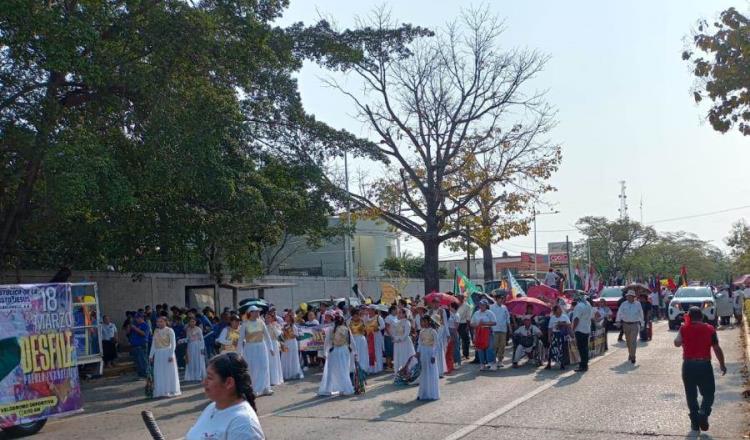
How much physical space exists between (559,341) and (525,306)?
243 centimetres

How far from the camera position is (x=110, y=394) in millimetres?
16906

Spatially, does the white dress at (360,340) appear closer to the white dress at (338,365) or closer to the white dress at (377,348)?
the white dress at (377,348)

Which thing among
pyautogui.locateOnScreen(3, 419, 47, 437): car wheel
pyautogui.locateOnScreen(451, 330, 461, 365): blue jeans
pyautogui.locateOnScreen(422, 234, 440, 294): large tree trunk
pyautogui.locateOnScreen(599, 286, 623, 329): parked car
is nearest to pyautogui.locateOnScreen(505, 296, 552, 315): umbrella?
pyautogui.locateOnScreen(451, 330, 461, 365): blue jeans

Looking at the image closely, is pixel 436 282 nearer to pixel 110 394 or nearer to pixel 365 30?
pixel 365 30

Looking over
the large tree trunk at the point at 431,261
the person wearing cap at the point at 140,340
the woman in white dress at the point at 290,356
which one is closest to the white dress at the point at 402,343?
the woman in white dress at the point at 290,356

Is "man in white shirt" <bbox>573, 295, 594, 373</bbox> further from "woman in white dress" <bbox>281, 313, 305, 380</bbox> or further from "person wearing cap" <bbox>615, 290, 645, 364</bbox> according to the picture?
"woman in white dress" <bbox>281, 313, 305, 380</bbox>

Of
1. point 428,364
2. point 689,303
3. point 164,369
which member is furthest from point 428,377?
point 689,303

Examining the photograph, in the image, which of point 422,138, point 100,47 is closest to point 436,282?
point 422,138

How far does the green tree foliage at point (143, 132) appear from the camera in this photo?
1491cm

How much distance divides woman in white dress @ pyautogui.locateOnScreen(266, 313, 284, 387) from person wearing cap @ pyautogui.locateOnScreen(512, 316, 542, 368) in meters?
5.50

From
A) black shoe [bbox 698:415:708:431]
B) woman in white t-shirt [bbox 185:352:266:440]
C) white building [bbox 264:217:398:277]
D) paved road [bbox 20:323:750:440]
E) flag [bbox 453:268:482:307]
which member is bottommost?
paved road [bbox 20:323:750:440]

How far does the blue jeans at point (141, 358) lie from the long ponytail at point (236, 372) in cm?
1645

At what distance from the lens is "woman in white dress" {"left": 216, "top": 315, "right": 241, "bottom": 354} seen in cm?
1588

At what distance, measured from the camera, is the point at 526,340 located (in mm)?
18438
